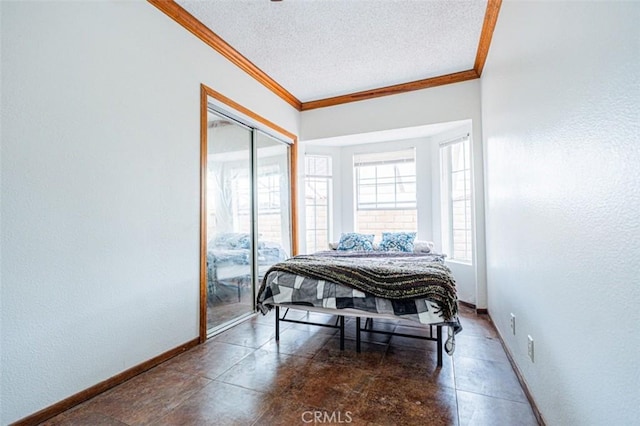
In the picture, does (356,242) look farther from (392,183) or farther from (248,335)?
(248,335)

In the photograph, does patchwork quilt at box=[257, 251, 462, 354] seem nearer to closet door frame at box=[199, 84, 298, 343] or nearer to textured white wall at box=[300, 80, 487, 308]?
closet door frame at box=[199, 84, 298, 343]

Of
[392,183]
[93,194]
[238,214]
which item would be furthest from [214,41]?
[392,183]

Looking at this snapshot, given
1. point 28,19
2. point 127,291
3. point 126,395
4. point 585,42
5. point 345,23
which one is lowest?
point 126,395

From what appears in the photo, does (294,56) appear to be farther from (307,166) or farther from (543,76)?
(543,76)

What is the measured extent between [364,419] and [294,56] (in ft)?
10.7

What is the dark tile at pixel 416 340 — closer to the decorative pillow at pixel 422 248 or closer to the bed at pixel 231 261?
the decorative pillow at pixel 422 248

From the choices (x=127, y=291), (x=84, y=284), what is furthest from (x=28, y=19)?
(x=127, y=291)

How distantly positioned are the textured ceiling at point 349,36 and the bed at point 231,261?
198 centimetres

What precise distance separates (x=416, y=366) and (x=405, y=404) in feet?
1.66

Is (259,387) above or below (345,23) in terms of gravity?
below

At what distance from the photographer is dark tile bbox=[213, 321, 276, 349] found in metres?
2.70

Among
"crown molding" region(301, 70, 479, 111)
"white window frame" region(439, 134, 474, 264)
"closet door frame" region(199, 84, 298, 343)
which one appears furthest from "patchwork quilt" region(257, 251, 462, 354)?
"crown molding" region(301, 70, 479, 111)

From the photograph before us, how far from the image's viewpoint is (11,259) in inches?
60.8

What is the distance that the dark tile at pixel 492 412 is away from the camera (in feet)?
5.23
